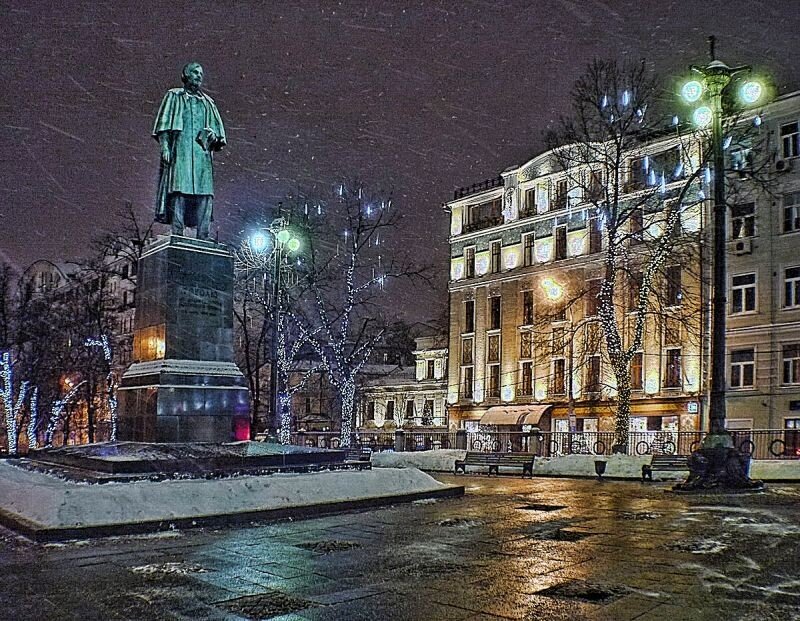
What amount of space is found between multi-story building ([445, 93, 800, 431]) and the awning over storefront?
3.6 inches

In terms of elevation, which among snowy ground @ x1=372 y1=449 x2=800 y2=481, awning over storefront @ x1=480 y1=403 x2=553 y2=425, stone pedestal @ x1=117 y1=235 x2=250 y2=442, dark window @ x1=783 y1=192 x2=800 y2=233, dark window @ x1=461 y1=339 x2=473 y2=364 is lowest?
snowy ground @ x1=372 y1=449 x2=800 y2=481

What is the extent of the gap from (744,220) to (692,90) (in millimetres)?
24439

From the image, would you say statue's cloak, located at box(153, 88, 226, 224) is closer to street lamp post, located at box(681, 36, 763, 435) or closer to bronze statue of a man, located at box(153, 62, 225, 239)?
bronze statue of a man, located at box(153, 62, 225, 239)

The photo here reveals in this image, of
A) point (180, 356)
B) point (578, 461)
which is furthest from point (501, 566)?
point (578, 461)

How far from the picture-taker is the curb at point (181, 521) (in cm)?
1046

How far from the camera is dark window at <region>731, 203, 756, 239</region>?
131 ft

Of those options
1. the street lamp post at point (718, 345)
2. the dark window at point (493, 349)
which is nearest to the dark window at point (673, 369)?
the dark window at point (493, 349)

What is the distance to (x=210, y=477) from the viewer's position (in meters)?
13.5

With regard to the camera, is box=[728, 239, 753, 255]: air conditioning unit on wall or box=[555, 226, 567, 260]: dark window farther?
box=[555, 226, 567, 260]: dark window

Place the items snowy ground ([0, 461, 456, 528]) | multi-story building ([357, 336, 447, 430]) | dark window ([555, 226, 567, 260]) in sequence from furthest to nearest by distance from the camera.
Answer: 1. multi-story building ([357, 336, 447, 430])
2. dark window ([555, 226, 567, 260])
3. snowy ground ([0, 461, 456, 528])

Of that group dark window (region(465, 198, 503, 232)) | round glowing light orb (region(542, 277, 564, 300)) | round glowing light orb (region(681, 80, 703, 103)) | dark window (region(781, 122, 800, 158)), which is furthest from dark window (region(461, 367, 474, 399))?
round glowing light orb (region(681, 80, 703, 103))

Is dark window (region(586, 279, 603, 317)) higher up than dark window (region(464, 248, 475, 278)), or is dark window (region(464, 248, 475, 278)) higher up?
dark window (region(464, 248, 475, 278))

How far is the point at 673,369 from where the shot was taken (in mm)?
44438

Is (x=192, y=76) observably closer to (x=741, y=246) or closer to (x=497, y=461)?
(x=497, y=461)
